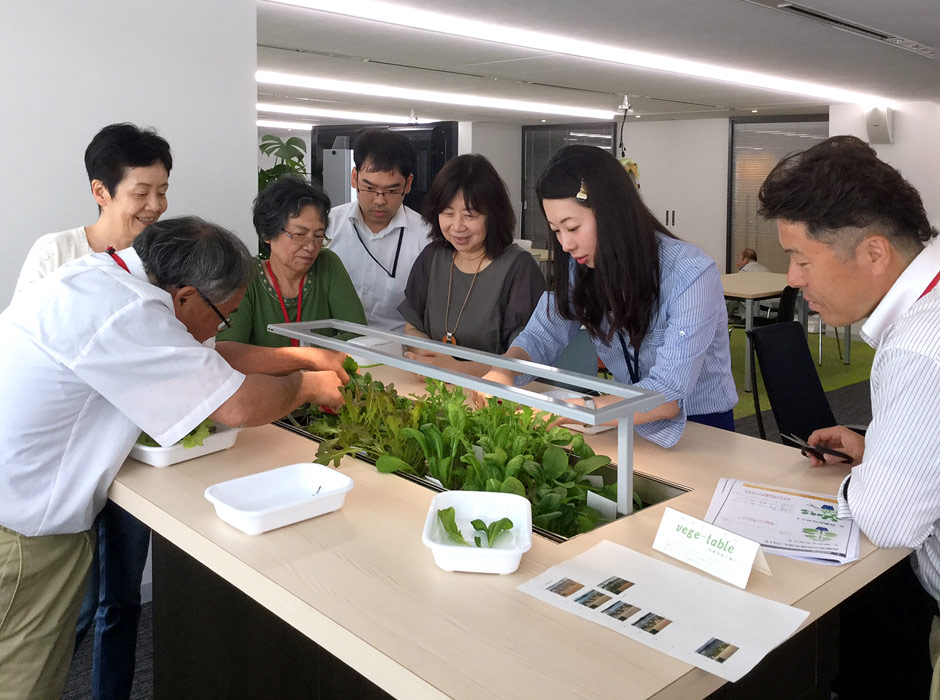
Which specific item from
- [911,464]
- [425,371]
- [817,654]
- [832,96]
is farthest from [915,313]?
[832,96]

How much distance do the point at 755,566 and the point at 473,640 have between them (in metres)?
0.52

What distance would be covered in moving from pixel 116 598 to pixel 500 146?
471 inches

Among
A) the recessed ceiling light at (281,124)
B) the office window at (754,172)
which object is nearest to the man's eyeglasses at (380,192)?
the office window at (754,172)

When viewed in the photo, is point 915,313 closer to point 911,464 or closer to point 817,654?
point 911,464

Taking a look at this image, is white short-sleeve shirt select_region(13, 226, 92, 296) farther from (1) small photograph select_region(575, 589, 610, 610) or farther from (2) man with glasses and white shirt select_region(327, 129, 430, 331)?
(1) small photograph select_region(575, 589, 610, 610)

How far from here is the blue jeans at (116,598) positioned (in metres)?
2.27

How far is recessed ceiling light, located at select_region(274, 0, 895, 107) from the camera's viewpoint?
423cm

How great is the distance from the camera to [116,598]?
7.51ft

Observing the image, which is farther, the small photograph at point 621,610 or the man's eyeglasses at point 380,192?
the man's eyeglasses at point 380,192

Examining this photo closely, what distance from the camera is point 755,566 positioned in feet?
4.59

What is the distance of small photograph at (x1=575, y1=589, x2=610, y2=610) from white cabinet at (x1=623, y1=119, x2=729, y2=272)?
10869mm

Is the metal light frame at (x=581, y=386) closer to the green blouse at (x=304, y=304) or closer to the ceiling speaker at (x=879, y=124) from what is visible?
the green blouse at (x=304, y=304)

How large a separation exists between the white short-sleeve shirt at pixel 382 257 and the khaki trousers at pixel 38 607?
1.68 meters

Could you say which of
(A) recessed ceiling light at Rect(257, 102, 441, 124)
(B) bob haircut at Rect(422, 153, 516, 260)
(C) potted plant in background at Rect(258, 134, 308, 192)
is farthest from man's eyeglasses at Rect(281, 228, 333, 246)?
(A) recessed ceiling light at Rect(257, 102, 441, 124)
